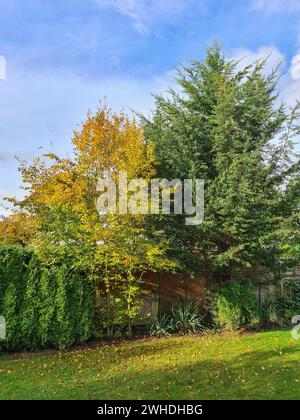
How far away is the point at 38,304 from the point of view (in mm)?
6949

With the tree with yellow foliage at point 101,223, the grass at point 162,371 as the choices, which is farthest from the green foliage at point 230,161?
the grass at point 162,371

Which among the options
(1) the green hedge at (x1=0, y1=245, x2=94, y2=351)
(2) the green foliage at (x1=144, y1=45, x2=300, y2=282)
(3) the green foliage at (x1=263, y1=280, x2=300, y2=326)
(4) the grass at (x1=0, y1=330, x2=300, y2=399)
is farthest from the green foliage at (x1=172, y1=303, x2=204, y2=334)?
(1) the green hedge at (x1=0, y1=245, x2=94, y2=351)

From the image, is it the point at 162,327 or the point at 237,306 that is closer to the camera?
the point at 162,327

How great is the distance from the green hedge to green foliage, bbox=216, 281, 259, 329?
3.61 metres

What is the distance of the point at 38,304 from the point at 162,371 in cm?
324

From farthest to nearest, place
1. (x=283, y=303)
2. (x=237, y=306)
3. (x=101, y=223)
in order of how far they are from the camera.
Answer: (x=283, y=303), (x=237, y=306), (x=101, y=223)

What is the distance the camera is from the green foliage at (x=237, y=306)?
8477 millimetres

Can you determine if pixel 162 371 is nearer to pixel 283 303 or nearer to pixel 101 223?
pixel 101 223

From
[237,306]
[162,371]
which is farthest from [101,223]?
[237,306]

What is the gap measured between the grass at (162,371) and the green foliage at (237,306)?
3.23ft

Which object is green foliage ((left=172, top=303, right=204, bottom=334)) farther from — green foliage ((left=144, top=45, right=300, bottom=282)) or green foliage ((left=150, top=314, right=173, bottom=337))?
green foliage ((left=144, top=45, right=300, bottom=282))

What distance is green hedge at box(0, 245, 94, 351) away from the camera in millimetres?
6773

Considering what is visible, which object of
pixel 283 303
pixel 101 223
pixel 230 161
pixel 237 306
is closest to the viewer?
pixel 101 223

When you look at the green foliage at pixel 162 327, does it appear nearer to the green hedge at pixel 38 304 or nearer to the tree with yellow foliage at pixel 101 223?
the tree with yellow foliage at pixel 101 223
